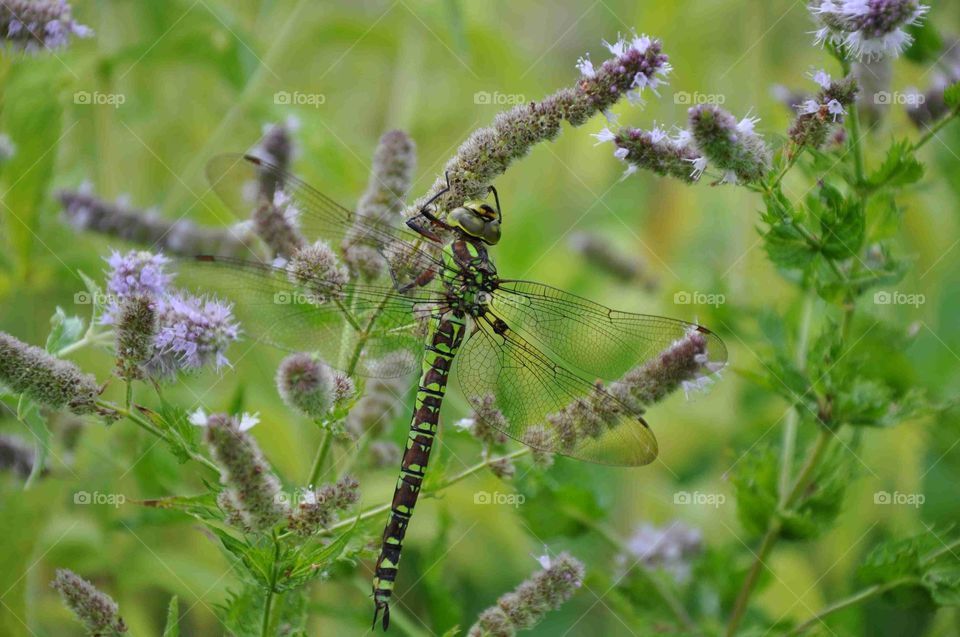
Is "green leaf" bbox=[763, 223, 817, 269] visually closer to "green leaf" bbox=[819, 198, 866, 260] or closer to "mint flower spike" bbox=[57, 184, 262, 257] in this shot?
"green leaf" bbox=[819, 198, 866, 260]

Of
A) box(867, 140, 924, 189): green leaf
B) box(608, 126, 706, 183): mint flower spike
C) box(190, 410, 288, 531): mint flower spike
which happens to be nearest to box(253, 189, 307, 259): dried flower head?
box(190, 410, 288, 531): mint flower spike

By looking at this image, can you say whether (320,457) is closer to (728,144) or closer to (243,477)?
(243,477)

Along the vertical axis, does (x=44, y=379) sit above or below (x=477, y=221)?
below

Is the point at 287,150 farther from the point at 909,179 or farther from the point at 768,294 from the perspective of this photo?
the point at 768,294

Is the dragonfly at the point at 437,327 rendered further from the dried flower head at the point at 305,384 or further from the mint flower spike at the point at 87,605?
Result: the mint flower spike at the point at 87,605

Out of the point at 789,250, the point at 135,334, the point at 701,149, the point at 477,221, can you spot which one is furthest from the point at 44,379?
the point at 789,250

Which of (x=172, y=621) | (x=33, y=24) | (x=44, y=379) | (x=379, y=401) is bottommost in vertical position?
(x=172, y=621)

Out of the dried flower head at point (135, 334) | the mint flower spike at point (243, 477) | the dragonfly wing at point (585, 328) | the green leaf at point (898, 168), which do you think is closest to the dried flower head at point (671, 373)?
the dragonfly wing at point (585, 328)
